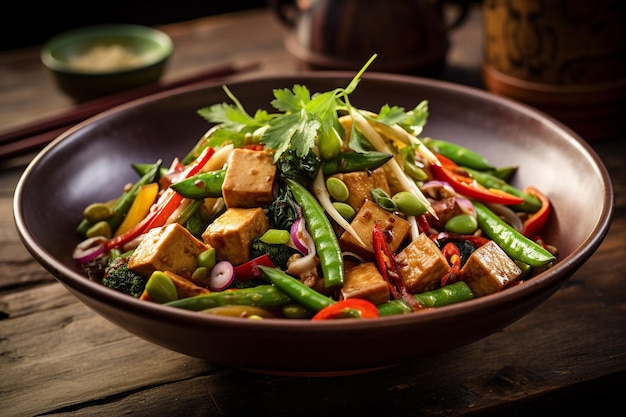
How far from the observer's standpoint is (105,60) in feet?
16.0

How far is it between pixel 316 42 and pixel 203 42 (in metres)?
1.52

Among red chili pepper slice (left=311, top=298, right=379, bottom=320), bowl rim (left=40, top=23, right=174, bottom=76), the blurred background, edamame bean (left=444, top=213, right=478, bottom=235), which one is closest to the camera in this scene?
red chili pepper slice (left=311, top=298, right=379, bottom=320)

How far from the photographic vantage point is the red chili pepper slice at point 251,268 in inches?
94.2

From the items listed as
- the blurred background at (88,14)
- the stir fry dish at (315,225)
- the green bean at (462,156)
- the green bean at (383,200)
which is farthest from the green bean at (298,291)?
the blurred background at (88,14)

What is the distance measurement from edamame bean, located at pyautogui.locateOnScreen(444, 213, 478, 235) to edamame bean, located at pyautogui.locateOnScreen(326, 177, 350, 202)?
17.4 inches

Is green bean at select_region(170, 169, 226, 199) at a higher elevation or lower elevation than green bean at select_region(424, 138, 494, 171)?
lower

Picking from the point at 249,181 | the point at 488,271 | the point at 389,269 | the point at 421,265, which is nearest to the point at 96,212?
the point at 249,181

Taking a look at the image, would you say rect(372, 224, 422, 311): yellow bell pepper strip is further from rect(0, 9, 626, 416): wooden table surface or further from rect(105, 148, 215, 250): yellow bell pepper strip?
rect(105, 148, 215, 250): yellow bell pepper strip

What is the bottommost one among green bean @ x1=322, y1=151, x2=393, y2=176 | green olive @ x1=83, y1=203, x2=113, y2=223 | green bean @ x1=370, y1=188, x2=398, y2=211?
green olive @ x1=83, y1=203, x2=113, y2=223

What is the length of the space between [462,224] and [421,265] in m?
0.38

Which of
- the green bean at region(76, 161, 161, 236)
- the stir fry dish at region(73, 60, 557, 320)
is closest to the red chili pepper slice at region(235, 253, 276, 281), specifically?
the stir fry dish at region(73, 60, 557, 320)

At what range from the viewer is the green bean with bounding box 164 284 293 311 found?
221 centimetres

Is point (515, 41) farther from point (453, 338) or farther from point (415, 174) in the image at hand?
point (453, 338)

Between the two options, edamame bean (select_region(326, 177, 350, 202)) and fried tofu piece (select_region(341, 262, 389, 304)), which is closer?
fried tofu piece (select_region(341, 262, 389, 304))
